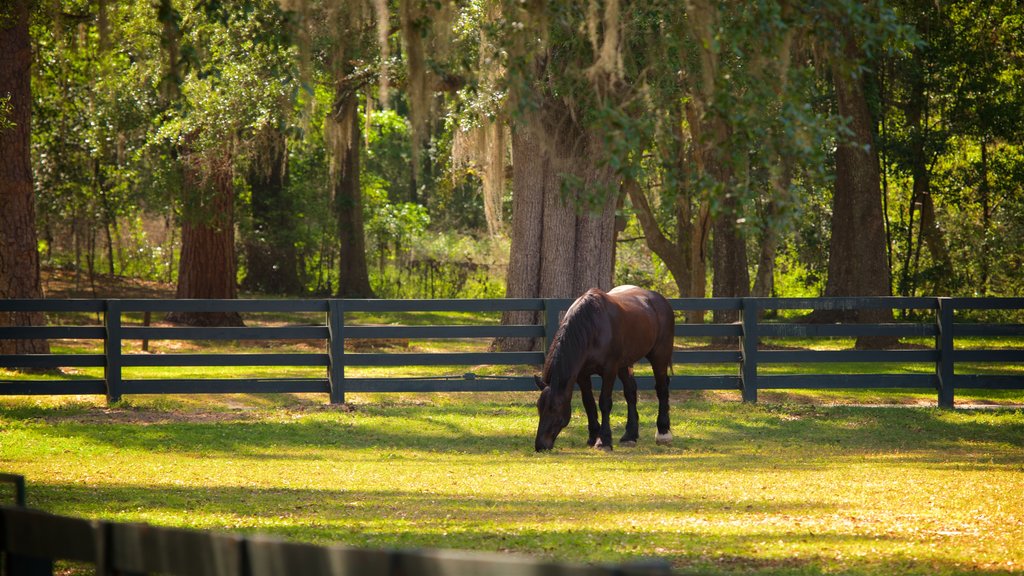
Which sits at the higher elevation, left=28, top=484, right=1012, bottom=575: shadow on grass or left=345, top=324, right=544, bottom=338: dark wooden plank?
left=345, top=324, right=544, bottom=338: dark wooden plank

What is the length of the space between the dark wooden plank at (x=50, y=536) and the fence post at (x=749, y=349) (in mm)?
11376

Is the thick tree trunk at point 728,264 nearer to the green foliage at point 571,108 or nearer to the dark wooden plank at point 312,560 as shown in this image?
the green foliage at point 571,108

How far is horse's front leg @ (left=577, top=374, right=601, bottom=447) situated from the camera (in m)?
10.8

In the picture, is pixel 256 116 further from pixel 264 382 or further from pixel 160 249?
pixel 160 249

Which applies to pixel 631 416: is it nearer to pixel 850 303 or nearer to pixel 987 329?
pixel 850 303

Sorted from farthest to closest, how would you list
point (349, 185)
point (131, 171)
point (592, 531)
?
point (349, 185) < point (131, 171) < point (592, 531)

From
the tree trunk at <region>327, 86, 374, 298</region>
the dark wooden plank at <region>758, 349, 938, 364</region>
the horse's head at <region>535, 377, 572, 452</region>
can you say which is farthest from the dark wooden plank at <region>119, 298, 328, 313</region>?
the tree trunk at <region>327, 86, 374, 298</region>

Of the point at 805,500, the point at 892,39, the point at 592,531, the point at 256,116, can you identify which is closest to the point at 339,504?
the point at 592,531

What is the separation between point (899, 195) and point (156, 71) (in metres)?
21.3

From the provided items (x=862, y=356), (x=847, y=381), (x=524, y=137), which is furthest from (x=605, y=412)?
(x=524, y=137)

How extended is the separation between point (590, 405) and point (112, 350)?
5.70 m

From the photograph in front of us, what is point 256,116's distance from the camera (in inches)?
655

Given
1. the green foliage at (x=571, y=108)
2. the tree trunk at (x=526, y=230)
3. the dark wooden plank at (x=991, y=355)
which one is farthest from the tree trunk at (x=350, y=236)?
the dark wooden plank at (x=991, y=355)

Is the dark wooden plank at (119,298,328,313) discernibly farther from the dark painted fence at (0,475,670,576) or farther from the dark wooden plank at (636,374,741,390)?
the dark painted fence at (0,475,670,576)
